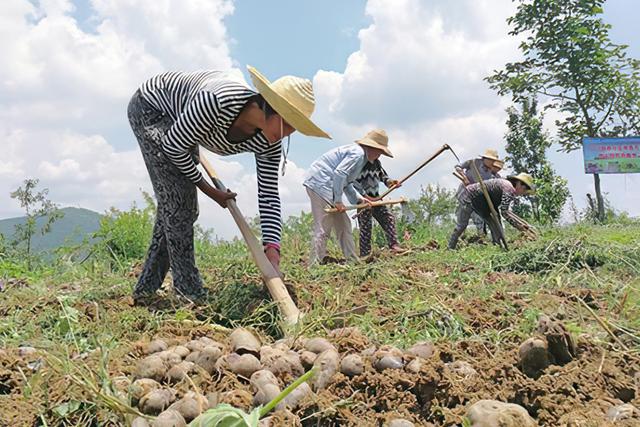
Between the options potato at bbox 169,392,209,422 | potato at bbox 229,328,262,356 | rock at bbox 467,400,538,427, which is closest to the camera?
rock at bbox 467,400,538,427

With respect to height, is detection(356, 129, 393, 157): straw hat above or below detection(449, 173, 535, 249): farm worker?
above

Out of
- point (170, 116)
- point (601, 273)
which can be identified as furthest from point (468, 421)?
point (601, 273)

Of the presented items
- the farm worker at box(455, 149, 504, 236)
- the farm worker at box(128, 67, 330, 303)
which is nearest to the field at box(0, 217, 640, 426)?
the farm worker at box(128, 67, 330, 303)

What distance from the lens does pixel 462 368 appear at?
1727 millimetres

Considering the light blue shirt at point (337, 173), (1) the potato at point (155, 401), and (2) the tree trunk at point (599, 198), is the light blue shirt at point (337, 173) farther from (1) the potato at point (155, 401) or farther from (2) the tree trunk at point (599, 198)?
(2) the tree trunk at point (599, 198)

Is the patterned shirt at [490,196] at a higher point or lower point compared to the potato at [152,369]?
higher

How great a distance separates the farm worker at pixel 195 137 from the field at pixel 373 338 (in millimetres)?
257

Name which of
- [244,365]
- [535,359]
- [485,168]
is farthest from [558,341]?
[485,168]

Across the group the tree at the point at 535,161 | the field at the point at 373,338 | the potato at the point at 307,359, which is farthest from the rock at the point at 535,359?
the tree at the point at 535,161

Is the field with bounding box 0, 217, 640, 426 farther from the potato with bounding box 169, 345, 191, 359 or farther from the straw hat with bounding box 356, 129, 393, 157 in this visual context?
the straw hat with bounding box 356, 129, 393, 157

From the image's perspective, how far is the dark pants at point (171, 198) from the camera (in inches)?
125

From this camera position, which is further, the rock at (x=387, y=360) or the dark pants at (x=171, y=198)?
the dark pants at (x=171, y=198)

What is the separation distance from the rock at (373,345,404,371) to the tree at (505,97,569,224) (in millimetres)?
10439

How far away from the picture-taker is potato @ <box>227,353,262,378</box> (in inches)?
68.7
